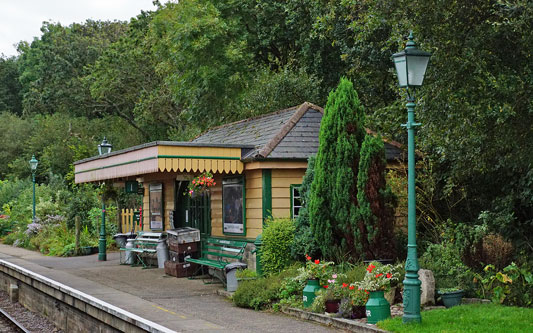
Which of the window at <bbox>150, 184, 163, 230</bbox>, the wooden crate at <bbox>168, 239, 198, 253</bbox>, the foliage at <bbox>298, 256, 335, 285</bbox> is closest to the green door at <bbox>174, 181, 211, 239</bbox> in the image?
the wooden crate at <bbox>168, 239, 198, 253</bbox>

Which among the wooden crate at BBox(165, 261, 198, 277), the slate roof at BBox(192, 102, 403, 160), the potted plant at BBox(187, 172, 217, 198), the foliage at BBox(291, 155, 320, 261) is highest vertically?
the slate roof at BBox(192, 102, 403, 160)

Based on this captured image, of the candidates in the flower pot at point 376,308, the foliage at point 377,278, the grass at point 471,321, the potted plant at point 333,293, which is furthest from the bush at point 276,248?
the grass at point 471,321

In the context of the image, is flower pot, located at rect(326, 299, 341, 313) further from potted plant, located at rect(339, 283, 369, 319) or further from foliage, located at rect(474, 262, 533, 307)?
foliage, located at rect(474, 262, 533, 307)

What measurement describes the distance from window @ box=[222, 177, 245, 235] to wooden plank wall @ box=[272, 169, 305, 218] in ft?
3.19

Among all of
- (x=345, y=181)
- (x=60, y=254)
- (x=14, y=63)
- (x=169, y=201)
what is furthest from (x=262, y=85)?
(x=14, y=63)

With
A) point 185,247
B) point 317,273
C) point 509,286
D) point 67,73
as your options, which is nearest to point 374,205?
point 317,273

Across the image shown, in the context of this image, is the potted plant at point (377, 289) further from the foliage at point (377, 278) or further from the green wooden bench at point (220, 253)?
the green wooden bench at point (220, 253)

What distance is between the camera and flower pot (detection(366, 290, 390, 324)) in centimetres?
962

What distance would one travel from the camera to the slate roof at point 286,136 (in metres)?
15.1

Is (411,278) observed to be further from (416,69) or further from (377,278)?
(416,69)

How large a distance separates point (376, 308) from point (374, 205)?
10.4 ft

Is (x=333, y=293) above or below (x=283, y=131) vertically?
below

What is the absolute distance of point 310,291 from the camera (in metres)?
11.2

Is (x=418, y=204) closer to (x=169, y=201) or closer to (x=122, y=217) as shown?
(x=169, y=201)
